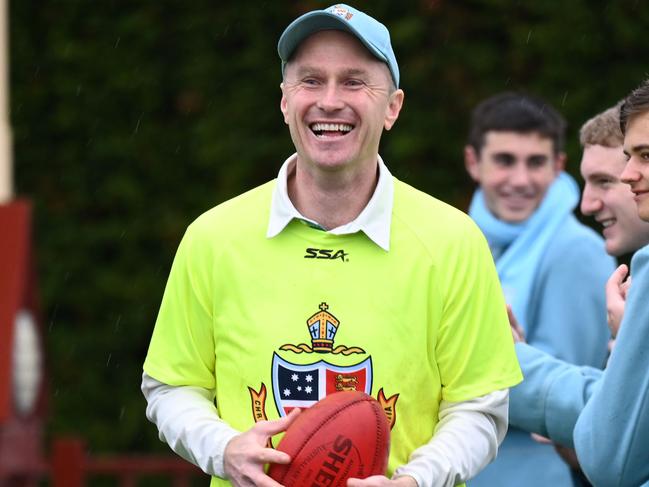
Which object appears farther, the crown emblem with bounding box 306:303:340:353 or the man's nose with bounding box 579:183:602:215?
the man's nose with bounding box 579:183:602:215

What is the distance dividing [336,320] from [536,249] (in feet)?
6.02

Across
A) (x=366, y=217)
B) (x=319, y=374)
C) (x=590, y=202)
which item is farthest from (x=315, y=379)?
(x=590, y=202)

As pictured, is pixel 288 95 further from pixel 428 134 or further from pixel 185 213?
pixel 185 213

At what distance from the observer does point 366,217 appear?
156 inches

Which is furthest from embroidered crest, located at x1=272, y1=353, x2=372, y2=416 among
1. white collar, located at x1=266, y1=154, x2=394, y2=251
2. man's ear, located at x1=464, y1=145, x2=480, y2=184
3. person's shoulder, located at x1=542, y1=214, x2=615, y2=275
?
man's ear, located at x1=464, y1=145, x2=480, y2=184

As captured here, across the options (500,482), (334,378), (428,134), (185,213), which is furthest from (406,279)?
(185,213)

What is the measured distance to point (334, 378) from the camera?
386 centimetres

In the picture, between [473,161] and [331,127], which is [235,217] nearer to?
[331,127]

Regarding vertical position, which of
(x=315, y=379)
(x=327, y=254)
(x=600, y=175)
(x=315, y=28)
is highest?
(x=315, y=28)

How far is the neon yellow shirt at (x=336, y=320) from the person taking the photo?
12.7 ft

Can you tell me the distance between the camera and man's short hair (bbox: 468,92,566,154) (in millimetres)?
6191

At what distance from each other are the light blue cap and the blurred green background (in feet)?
14.2

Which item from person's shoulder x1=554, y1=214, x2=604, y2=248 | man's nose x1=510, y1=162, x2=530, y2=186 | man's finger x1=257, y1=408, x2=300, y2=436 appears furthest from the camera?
man's nose x1=510, y1=162, x2=530, y2=186

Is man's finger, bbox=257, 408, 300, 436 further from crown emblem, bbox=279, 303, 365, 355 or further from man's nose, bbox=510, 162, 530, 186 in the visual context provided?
man's nose, bbox=510, 162, 530, 186
